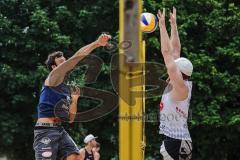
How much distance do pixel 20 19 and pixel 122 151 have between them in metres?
14.2

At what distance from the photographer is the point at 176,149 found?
6.04 metres

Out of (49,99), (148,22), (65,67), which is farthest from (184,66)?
(49,99)

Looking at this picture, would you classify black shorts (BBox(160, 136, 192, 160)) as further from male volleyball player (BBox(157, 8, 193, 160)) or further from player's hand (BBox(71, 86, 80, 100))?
player's hand (BBox(71, 86, 80, 100))

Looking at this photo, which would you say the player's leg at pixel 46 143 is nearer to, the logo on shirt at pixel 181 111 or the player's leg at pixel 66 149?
the player's leg at pixel 66 149

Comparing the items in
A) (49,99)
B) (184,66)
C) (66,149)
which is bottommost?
(66,149)

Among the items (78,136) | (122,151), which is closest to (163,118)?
(122,151)

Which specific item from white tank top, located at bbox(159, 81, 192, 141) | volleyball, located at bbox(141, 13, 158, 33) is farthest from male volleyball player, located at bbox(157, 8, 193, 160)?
volleyball, located at bbox(141, 13, 158, 33)

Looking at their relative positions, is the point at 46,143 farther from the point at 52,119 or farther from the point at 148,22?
the point at 148,22

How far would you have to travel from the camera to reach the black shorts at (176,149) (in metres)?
6.04

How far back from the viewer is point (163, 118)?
6008 millimetres

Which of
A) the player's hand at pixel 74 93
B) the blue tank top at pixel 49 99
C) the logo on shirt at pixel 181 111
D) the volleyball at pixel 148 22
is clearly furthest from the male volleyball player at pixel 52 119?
the logo on shirt at pixel 181 111

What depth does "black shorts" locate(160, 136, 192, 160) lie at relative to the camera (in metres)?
6.04

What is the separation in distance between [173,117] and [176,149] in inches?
13.6

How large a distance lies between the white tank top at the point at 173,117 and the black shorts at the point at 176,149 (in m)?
0.05
